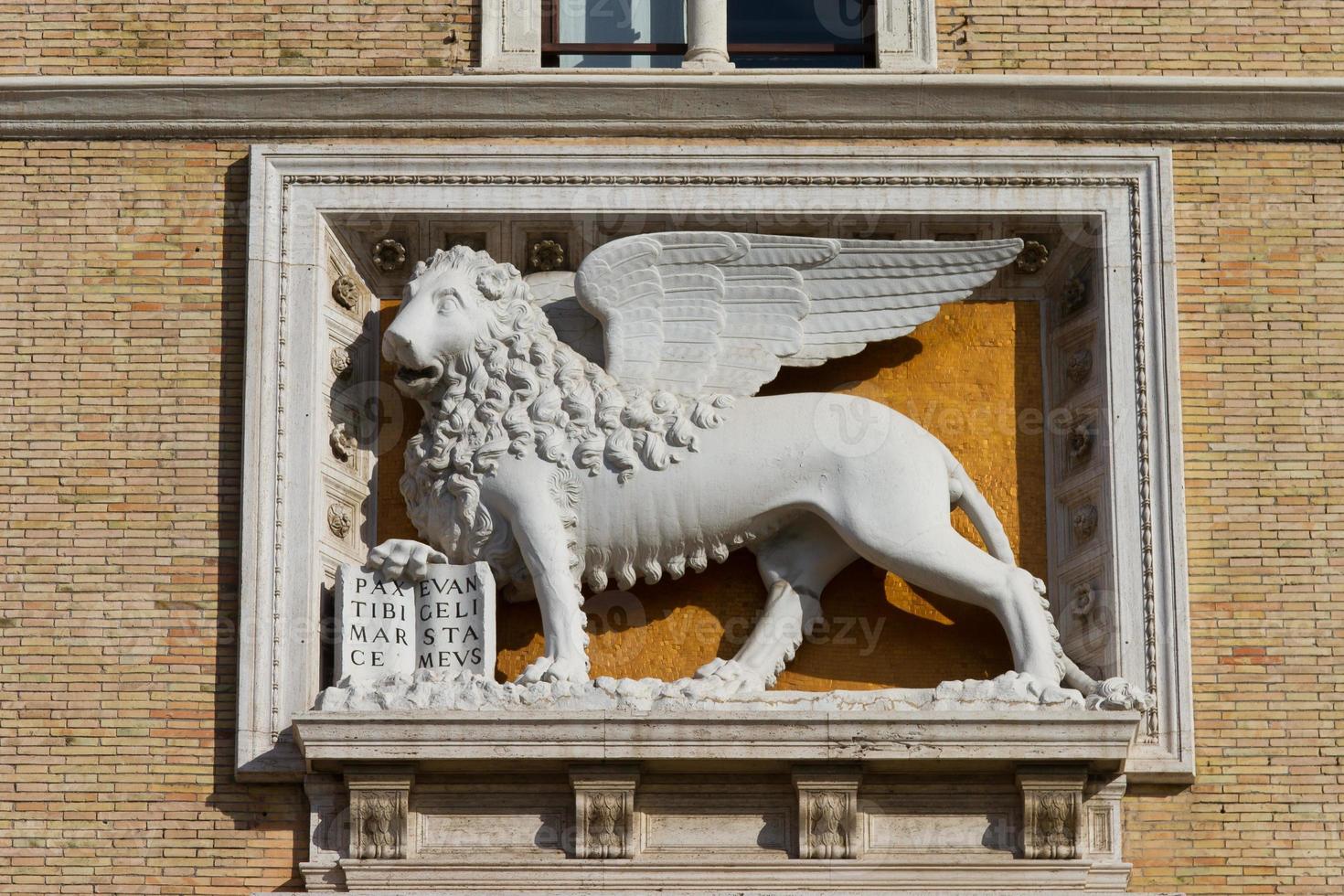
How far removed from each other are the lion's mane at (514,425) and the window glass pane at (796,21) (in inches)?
78.3

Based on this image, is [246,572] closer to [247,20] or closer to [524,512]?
[524,512]

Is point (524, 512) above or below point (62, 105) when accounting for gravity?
below

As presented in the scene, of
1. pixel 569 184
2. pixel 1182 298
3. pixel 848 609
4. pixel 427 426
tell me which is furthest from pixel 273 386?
pixel 1182 298

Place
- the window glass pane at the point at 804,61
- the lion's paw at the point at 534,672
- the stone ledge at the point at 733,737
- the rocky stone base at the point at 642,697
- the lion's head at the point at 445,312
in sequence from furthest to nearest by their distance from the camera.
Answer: the window glass pane at the point at 804,61 < the lion's head at the point at 445,312 < the lion's paw at the point at 534,672 < the rocky stone base at the point at 642,697 < the stone ledge at the point at 733,737

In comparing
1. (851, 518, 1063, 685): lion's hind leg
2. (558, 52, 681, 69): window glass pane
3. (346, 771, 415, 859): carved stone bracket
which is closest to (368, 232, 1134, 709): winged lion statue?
(851, 518, 1063, 685): lion's hind leg

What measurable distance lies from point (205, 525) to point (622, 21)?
11.1ft

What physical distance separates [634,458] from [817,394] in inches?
35.3

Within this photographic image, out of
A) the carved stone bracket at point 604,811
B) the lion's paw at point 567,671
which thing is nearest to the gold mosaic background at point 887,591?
the lion's paw at point 567,671

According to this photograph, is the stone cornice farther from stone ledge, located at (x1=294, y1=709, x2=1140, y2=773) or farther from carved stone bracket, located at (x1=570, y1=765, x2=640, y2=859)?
carved stone bracket, located at (x1=570, y1=765, x2=640, y2=859)

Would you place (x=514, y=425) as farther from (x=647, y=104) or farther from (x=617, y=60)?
(x=617, y=60)

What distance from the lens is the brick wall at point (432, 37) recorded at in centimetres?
1443

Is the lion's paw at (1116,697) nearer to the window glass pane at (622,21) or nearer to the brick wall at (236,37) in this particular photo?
the window glass pane at (622,21)

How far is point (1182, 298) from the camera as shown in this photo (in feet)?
46.0

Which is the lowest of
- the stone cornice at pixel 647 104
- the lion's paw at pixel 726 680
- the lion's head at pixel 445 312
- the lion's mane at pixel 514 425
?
the lion's paw at pixel 726 680
